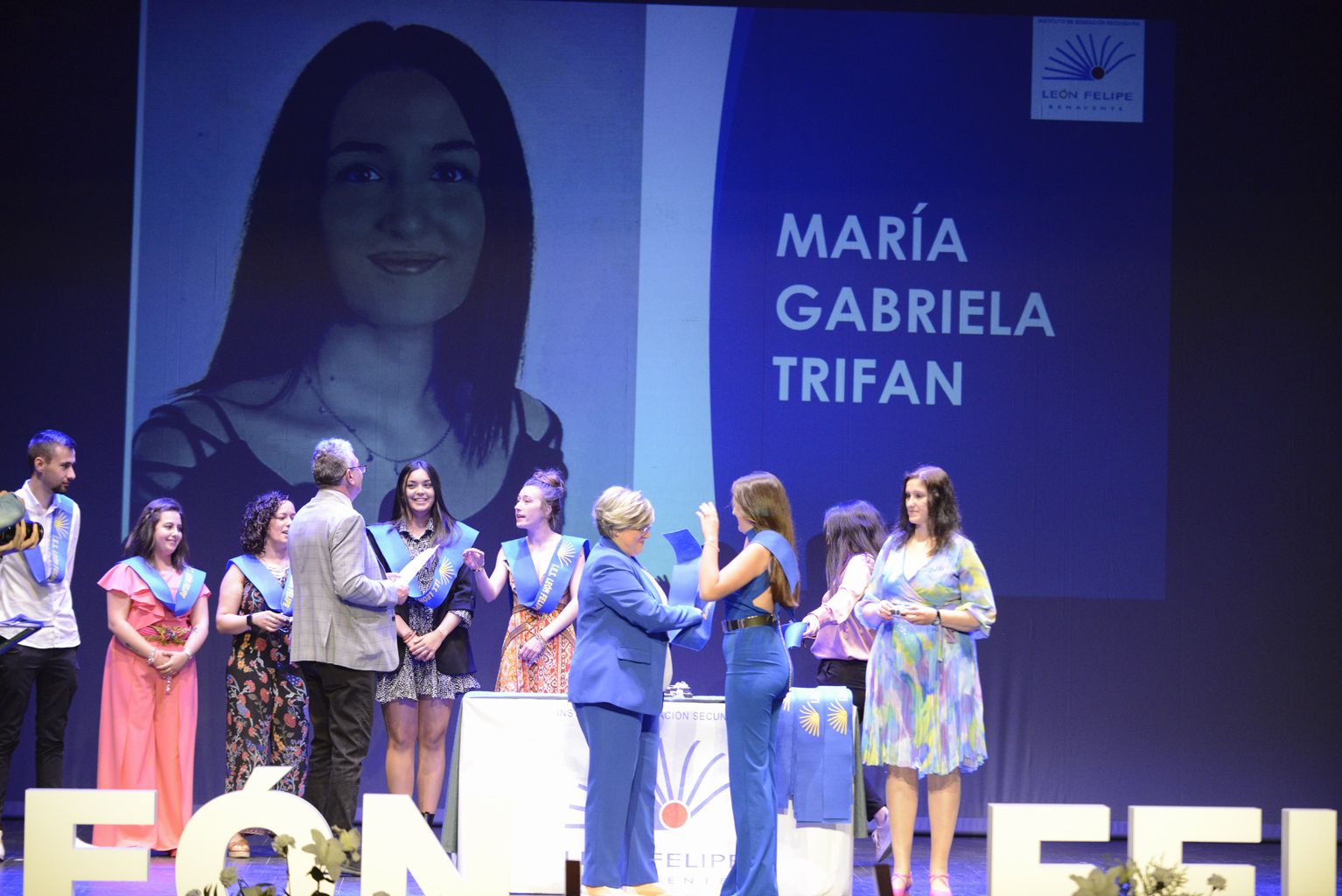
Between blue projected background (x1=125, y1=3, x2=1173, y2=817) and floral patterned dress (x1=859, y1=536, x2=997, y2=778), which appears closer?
floral patterned dress (x1=859, y1=536, x2=997, y2=778)

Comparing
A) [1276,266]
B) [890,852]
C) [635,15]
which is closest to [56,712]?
[890,852]

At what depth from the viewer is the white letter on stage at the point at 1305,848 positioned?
141 inches

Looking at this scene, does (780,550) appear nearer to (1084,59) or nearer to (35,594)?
(35,594)

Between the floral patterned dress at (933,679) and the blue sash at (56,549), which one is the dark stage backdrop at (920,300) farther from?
the floral patterned dress at (933,679)

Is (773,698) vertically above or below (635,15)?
below

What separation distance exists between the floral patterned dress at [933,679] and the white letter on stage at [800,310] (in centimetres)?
204

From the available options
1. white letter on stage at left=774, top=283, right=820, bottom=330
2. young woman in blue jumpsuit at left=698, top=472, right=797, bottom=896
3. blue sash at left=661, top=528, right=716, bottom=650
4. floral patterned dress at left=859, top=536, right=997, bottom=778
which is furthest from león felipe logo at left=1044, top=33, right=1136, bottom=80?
blue sash at left=661, top=528, right=716, bottom=650

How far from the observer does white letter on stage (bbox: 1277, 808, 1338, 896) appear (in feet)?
11.8

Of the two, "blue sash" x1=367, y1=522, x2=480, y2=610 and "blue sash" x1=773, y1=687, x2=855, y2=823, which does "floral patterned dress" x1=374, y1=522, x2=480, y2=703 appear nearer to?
"blue sash" x1=367, y1=522, x2=480, y2=610

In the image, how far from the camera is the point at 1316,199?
7.00m

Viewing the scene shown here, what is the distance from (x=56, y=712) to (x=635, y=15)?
401 cm

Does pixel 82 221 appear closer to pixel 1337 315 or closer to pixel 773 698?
pixel 773 698

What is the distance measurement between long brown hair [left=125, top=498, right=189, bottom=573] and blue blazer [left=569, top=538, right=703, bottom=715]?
2081 millimetres

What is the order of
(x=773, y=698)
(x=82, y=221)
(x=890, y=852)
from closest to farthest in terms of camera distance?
(x=773, y=698) → (x=890, y=852) → (x=82, y=221)
